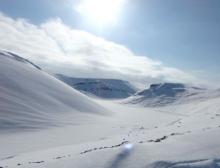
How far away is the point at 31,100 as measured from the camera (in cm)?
6500

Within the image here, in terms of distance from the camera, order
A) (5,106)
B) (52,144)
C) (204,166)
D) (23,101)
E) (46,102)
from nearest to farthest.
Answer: (204,166), (52,144), (5,106), (23,101), (46,102)

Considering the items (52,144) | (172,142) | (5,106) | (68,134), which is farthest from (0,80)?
(172,142)

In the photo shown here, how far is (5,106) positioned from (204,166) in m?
48.8

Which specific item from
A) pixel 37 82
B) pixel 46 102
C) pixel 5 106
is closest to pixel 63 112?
pixel 46 102

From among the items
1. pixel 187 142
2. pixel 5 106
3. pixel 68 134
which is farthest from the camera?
pixel 5 106

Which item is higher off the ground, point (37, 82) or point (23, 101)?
point (37, 82)

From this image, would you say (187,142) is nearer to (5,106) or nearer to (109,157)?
(109,157)

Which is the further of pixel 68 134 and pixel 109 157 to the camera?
pixel 68 134

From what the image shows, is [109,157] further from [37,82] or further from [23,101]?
[37,82]

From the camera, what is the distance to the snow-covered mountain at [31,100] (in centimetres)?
5086

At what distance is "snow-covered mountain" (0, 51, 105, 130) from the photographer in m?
50.9

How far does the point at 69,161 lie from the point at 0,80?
62.7 m

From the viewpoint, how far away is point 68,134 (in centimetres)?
4119

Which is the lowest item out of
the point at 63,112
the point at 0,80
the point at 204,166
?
the point at 204,166
